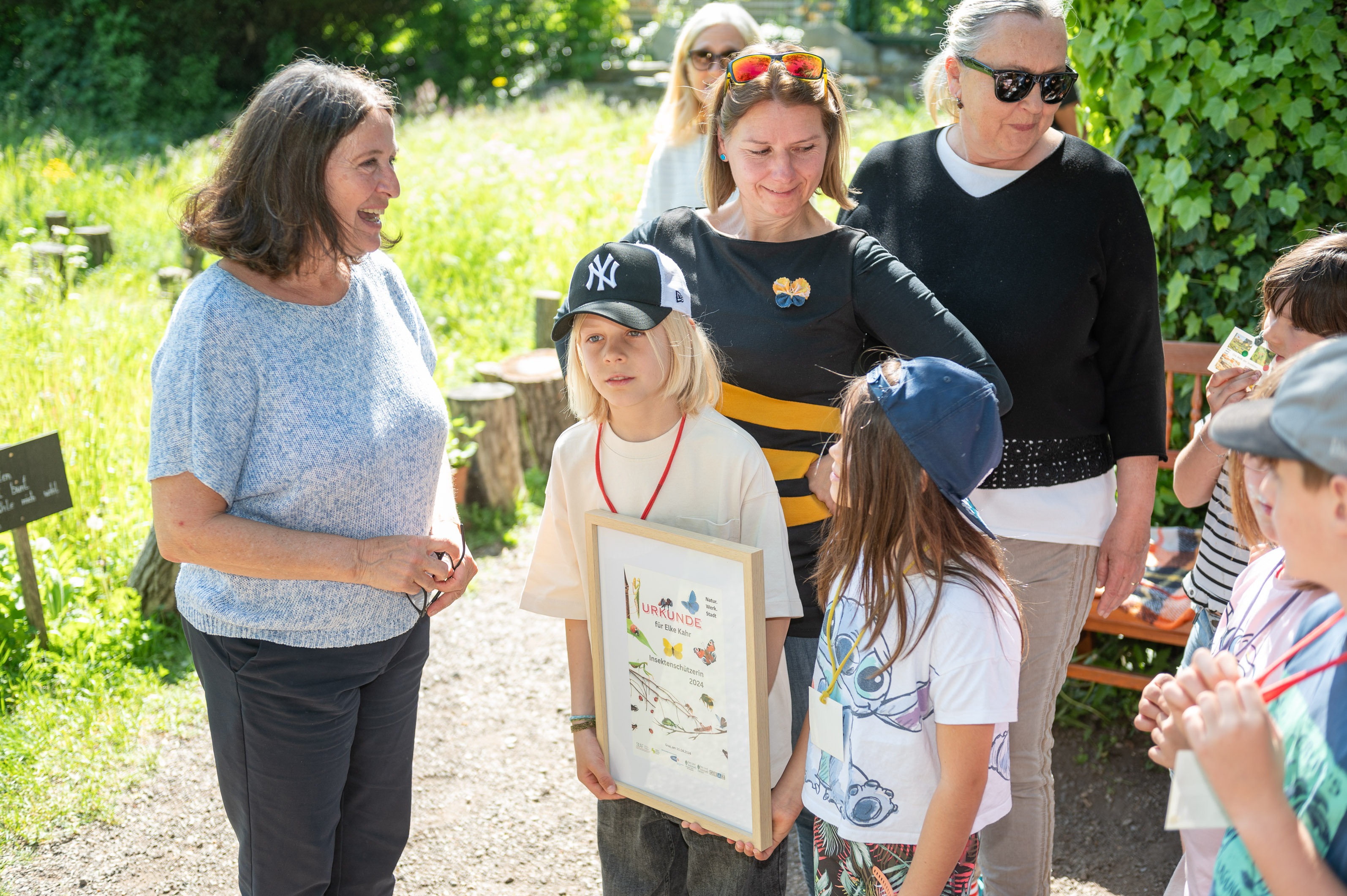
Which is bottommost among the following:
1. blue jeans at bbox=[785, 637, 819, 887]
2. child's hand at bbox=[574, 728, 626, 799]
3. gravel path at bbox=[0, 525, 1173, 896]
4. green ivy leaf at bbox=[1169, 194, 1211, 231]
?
gravel path at bbox=[0, 525, 1173, 896]

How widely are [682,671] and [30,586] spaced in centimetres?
306

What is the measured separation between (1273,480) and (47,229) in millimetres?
9492

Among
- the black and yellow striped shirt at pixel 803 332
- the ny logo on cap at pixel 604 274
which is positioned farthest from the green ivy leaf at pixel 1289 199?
the ny logo on cap at pixel 604 274

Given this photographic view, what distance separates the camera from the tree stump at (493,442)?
532cm

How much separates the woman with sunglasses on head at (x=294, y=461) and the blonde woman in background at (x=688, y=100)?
1679mm

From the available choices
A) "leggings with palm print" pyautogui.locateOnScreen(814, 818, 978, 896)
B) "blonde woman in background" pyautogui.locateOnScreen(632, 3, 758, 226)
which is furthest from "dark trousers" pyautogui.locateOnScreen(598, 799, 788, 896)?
"blonde woman in background" pyautogui.locateOnScreen(632, 3, 758, 226)

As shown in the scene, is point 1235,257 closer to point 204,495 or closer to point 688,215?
point 688,215

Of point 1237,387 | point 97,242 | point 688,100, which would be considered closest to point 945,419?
point 1237,387

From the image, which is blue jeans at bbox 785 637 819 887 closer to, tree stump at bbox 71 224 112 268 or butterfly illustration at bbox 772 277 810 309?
butterfly illustration at bbox 772 277 810 309

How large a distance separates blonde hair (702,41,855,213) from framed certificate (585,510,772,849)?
88cm

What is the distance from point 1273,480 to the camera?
1117mm

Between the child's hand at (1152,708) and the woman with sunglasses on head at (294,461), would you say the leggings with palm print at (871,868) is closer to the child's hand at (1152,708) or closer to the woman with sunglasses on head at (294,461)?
the child's hand at (1152,708)

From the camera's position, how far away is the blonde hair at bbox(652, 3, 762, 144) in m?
3.74

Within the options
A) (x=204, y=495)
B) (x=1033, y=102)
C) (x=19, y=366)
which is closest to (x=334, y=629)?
(x=204, y=495)
